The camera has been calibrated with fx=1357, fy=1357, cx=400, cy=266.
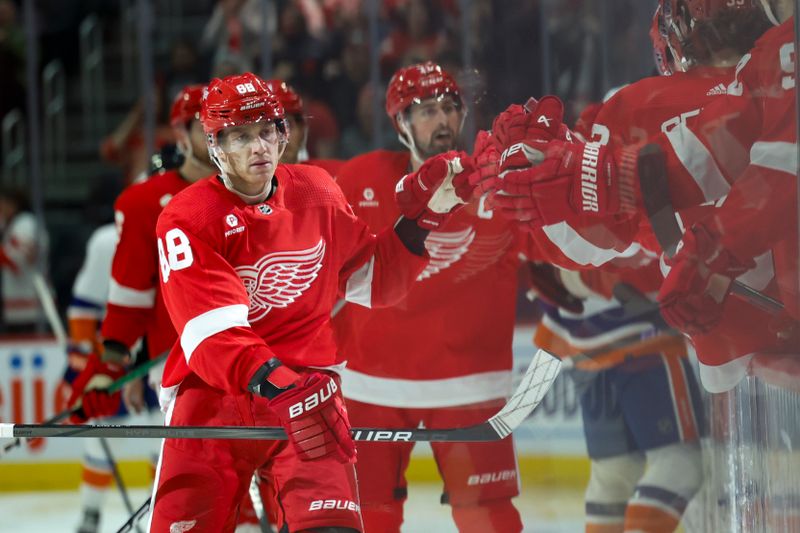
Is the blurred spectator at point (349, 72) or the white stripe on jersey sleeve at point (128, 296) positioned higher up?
the blurred spectator at point (349, 72)

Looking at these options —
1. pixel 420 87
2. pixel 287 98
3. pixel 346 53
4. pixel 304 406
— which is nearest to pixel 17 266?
pixel 346 53

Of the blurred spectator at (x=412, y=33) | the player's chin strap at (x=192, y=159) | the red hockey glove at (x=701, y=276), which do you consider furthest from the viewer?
the blurred spectator at (x=412, y=33)

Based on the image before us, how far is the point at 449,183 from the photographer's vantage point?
2549mm

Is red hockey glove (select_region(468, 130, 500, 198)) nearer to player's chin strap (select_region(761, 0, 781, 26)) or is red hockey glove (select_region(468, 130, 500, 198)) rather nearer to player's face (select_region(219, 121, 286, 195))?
player's face (select_region(219, 121, 286, 195))

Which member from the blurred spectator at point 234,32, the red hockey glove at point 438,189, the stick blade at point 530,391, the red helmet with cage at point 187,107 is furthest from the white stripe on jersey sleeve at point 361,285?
the blurred spectator at point 234,32

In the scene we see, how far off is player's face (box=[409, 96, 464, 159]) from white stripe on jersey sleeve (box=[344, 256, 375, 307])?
26 cm

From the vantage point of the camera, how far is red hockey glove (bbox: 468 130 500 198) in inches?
99.4

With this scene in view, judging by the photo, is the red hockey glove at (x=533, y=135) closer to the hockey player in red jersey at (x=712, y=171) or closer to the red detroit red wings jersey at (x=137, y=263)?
the hockey player in red jersey at (x=712, y=171)

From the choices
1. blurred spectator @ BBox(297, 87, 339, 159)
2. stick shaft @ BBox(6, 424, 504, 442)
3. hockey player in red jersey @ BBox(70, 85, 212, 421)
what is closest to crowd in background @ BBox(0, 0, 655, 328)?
blurred spectator @ BBox(297, 87, 339, 159)

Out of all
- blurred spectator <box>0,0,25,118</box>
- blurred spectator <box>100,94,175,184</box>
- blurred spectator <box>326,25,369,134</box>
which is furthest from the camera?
blurred spectator <box>0,0,25,118</box>

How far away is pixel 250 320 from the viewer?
7.85ft

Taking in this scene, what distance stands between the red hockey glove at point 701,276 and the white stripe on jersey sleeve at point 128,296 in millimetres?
1566

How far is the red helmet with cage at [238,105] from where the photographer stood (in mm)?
2381

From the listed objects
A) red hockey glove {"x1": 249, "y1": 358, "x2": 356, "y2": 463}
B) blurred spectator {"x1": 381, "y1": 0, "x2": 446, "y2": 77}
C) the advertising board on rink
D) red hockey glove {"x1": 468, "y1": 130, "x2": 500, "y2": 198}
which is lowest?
the advertising board on rink
